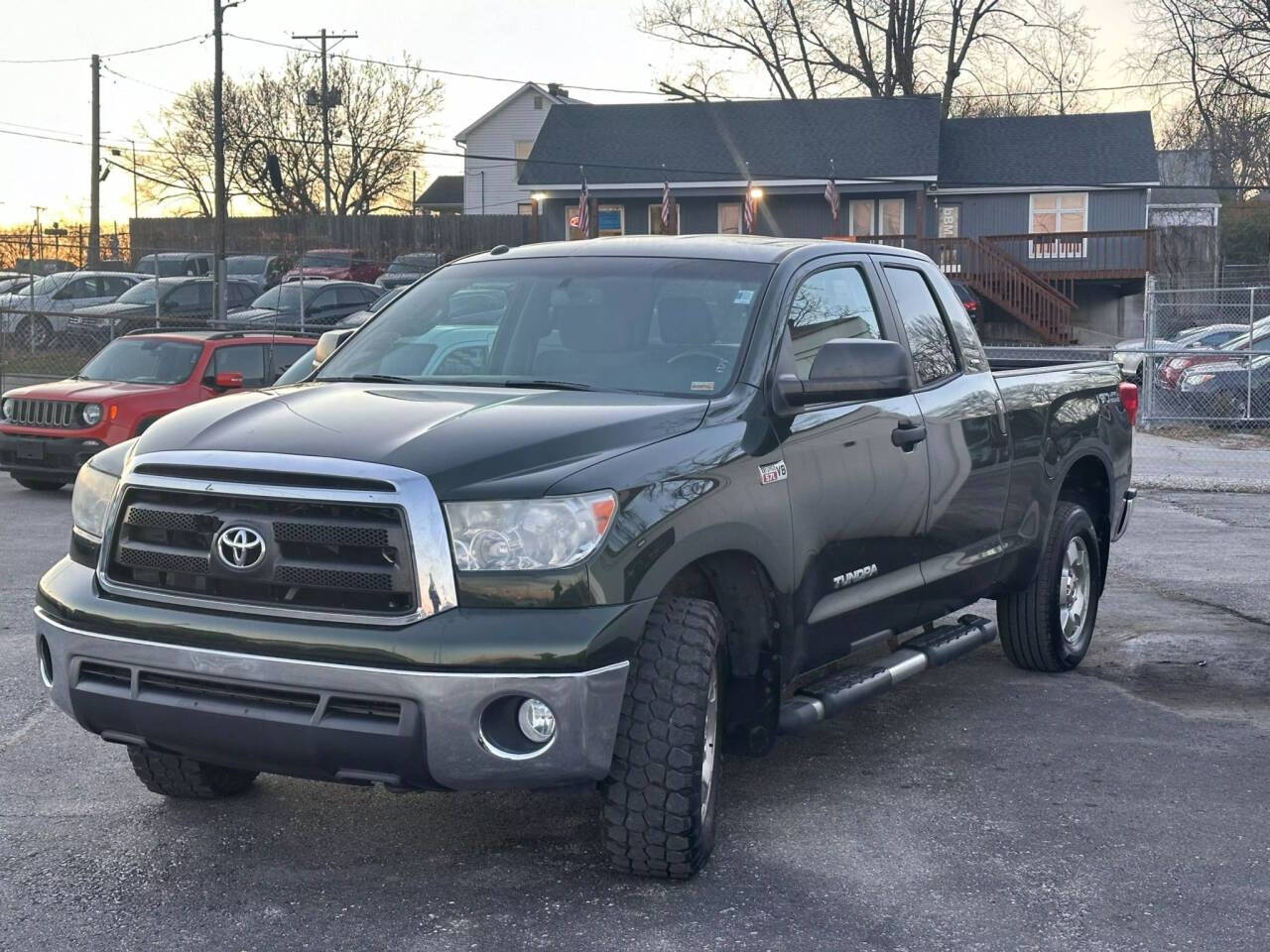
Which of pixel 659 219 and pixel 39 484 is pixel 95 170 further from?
pixel 39 484

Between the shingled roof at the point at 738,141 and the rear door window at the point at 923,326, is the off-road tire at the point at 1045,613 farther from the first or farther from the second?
the shingled roof at the point at 738,141

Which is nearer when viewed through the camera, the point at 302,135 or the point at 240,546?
the point at 240,546

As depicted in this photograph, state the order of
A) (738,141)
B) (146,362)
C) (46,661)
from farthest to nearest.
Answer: (738,141) → (146,362) → (46,661)

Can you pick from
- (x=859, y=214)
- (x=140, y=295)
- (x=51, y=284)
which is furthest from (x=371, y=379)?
(x=859, y=214)

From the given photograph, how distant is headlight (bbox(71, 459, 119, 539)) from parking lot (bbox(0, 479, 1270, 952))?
3.23 ft

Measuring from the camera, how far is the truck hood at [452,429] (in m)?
4.17

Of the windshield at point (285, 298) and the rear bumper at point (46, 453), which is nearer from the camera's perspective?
the rear bumper at point (46, 453)

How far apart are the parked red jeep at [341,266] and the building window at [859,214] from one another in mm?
14020

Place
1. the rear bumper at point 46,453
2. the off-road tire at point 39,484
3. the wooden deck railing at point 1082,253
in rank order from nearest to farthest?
the rear bumper at point 46,453 → the off-road tire at point 39,484 → the wooden deck railing at point 1082,253

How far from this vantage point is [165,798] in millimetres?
5285

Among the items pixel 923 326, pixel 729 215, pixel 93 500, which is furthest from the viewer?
pixel 729 215

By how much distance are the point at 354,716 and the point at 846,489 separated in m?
2.04

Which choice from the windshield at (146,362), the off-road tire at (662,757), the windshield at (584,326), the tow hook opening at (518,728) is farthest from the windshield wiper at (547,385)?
the windshield at (146,362)

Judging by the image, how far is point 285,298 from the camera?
103ft
